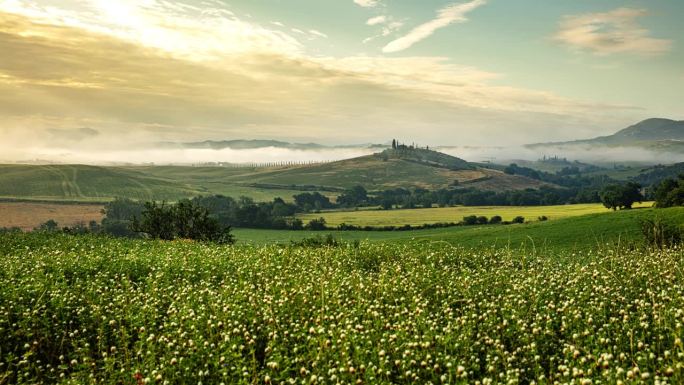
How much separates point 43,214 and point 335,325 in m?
148

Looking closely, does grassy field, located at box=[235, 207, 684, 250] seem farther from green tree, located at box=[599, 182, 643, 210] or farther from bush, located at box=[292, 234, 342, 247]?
green tree, located at box=[599, 182, 643, 210]

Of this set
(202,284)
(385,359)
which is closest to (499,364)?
(385,359)

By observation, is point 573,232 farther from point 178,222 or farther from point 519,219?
point 178,222

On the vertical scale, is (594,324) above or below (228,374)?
above

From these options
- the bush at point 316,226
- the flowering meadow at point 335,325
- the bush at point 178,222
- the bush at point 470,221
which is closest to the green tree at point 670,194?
the bush at point 470,221

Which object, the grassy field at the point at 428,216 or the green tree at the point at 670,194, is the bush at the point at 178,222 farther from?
the green tree at the point at 670,194

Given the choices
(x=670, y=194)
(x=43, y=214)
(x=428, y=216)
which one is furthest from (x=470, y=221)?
(x=43, y=214)

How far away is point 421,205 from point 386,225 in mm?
51958

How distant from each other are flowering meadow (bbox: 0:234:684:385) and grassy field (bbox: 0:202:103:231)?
125 meters

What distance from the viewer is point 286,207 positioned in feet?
432

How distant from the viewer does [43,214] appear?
138m

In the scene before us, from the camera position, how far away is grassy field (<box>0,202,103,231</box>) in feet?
424

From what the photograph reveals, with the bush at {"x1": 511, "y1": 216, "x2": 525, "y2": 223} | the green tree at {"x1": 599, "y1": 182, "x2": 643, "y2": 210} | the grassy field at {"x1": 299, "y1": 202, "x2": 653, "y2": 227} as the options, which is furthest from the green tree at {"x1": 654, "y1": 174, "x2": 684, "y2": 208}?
the bush at {"x1": 511, "y1": 216, "x2": 525, "y2": 223}

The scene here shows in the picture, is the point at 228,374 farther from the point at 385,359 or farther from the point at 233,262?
the point at 233,262
